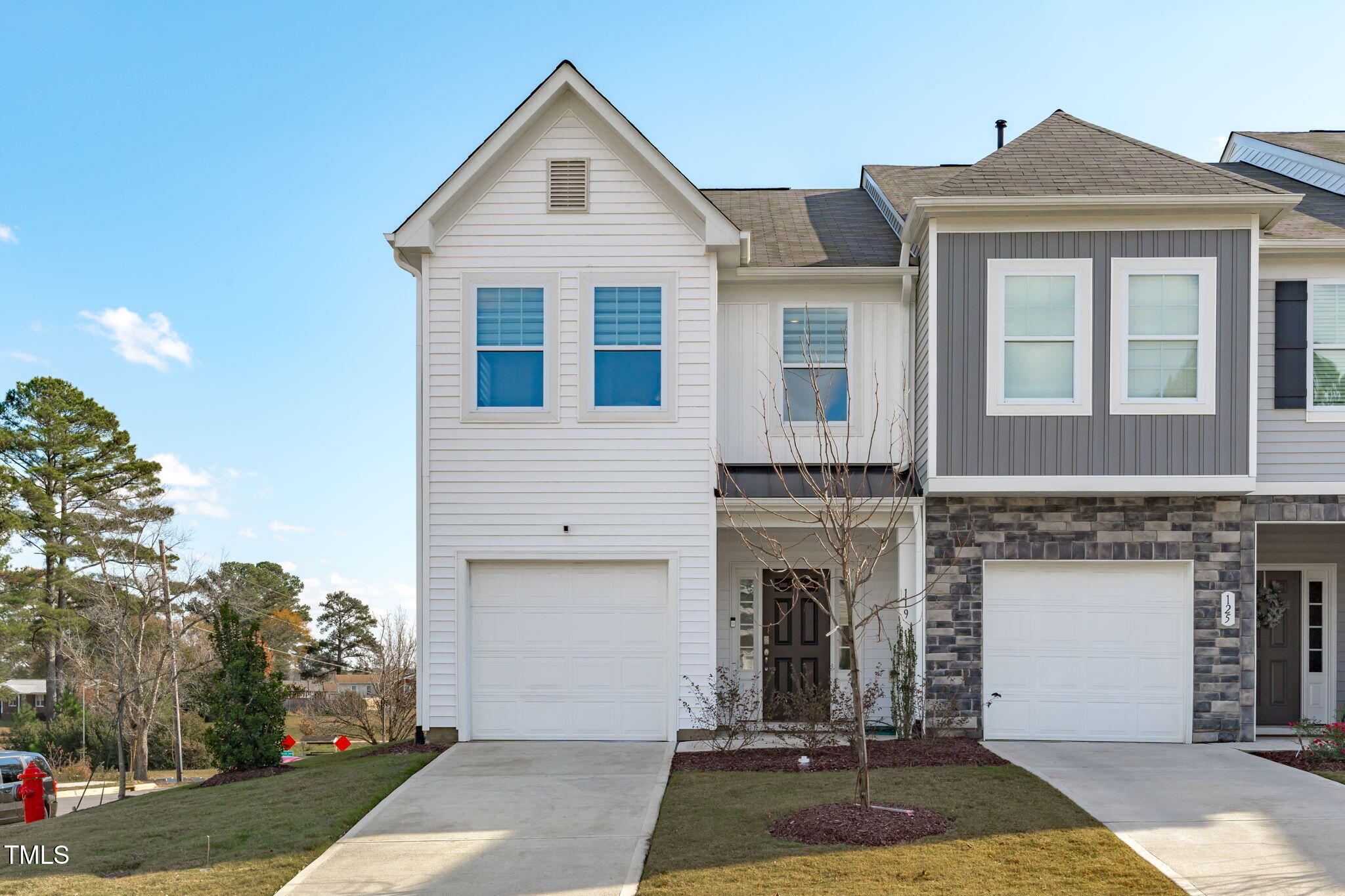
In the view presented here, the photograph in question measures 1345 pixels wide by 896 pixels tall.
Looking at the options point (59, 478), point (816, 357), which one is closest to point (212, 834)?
point (816, 357)

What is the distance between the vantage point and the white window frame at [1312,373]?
11945 millimetres

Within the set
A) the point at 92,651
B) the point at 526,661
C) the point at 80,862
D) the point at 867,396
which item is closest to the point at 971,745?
the point at 867,396

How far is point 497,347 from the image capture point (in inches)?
478

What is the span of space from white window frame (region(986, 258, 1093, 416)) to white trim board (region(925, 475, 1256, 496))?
72 centimetres

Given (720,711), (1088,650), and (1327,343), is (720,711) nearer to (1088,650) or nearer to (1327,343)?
(1088,650)

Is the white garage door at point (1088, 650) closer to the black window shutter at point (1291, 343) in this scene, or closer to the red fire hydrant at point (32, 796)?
the black window shutter at point (1291, 343)

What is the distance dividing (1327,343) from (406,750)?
11.6 m

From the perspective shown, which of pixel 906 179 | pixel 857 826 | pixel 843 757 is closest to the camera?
pixel 857 826

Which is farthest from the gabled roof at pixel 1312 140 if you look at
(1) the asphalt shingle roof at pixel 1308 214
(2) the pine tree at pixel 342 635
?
(2) the pine tree at pixel 342 635

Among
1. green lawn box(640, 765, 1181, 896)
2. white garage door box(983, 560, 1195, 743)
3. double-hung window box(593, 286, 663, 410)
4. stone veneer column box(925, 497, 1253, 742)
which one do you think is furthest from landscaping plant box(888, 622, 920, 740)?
double-hung window box(593, 286, 663, 410)

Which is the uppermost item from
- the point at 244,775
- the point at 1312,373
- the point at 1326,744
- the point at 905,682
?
the point at 1312,373

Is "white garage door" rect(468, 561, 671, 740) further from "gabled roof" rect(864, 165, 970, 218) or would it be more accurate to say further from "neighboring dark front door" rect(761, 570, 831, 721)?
"gabled roof" rect(864, 165, 970, 218)

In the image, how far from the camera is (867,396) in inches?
506

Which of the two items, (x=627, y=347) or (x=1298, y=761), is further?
(x=627, y=347)
